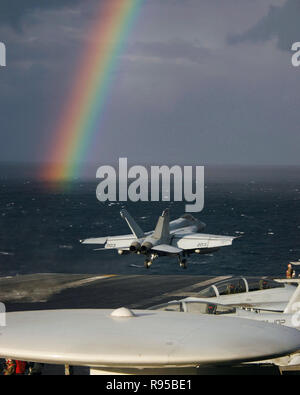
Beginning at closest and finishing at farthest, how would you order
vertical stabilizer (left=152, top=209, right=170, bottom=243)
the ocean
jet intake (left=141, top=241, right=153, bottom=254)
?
jet intake (left=141, top=241, right=153, bottom=254) < vertical stabilizer (left=152, top=209, right=170, bottom=243) < the ocean

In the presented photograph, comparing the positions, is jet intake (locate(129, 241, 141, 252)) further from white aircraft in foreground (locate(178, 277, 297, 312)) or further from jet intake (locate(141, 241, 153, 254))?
white aircraft in foreground (locate(178, 277, 297, 312))

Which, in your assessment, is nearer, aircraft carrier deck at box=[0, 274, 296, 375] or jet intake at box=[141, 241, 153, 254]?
aircraft carrier deck at box=[0, 274, 296, 375]

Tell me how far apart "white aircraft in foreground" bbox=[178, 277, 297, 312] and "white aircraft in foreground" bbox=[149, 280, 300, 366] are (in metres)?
1.28

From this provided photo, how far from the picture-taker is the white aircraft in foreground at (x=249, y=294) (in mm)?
28734

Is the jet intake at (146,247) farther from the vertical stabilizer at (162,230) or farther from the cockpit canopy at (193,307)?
the cockpit canopy at (193,307)

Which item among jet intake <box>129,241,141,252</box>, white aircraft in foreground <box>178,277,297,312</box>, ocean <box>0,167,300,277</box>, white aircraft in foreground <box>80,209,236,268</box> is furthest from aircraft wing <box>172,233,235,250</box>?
ocean <box>0,167,300,277</box>

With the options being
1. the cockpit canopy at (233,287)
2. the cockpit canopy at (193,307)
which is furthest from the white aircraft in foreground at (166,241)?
the cockpit canopy at (193,307)

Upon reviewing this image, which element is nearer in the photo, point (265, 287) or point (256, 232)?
point (265, 287)

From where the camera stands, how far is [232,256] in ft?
438

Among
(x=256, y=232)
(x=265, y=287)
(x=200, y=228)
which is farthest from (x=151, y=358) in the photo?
(x=256, y=232)

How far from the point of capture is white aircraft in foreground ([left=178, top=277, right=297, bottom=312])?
2873 cm

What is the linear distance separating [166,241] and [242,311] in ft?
135
